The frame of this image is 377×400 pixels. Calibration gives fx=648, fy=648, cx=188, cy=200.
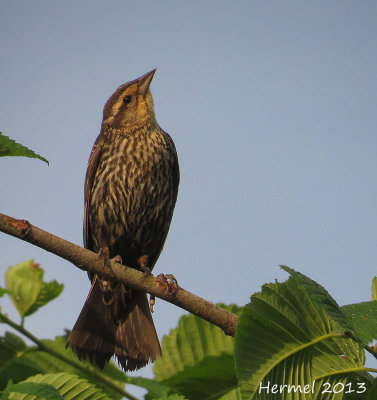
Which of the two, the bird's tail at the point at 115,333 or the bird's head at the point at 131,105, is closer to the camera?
the bird's tail at the point at 115,333

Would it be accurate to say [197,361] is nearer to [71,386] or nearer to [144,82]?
[71,386]

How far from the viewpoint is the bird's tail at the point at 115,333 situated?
3633mm

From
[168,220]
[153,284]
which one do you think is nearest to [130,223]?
[168,220]

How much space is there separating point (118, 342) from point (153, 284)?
4.05 feet

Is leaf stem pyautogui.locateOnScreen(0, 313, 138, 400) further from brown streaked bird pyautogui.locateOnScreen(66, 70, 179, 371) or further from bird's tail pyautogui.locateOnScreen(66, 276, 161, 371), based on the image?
brown streaked bird pyautogui.locateOnScreen(66, 70, 179, 371)

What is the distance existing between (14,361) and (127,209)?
2.46 metres

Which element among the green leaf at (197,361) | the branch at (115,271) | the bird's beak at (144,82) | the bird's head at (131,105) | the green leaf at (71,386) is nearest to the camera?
the green leaf at (71,386)

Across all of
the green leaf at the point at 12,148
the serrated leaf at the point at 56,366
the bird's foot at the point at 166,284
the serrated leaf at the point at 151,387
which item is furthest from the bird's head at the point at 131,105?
the serrated leaf at the point at 151,387

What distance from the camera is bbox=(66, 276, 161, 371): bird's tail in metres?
3.63

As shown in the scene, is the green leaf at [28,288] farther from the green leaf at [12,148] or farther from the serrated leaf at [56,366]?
the green leaf at [12,148]

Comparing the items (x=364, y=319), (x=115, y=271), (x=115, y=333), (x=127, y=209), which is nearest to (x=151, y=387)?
(x=364, y=319)

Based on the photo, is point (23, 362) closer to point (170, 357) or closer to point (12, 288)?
point (12, 288)

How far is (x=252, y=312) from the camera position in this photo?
201 cm

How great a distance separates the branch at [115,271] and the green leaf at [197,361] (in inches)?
2.1
